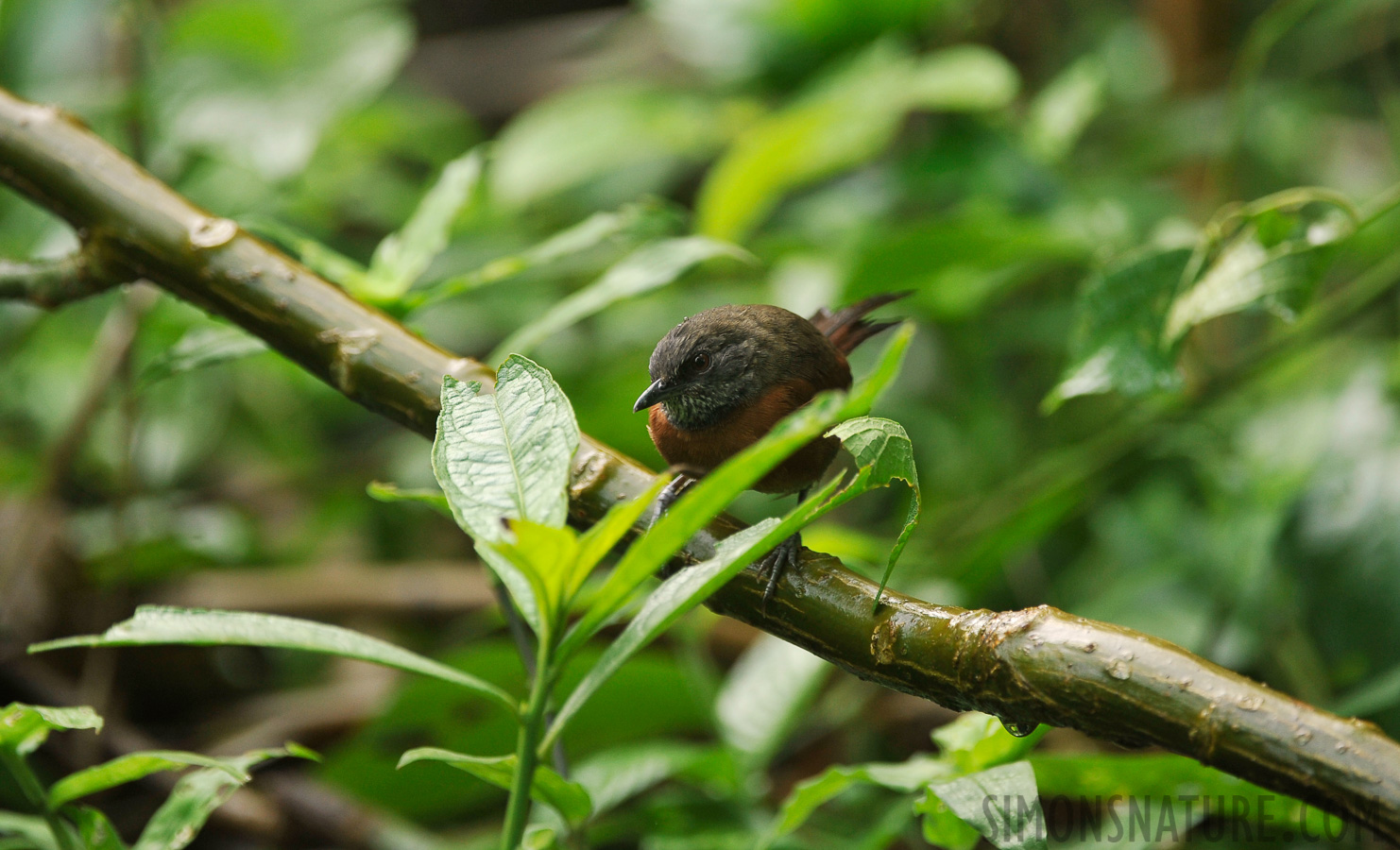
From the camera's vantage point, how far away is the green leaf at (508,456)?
111cm

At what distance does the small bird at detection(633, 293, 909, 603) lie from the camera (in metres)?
2.01

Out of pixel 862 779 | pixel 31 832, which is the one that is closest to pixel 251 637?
pixel 31 832

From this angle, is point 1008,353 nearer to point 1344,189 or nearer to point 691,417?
point 1344,189

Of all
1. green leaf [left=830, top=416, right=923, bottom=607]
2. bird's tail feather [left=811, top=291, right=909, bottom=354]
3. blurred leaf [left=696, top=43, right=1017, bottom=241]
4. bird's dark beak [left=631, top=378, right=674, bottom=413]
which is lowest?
green leaf [left=830, top=416, right=923, bottom=607]

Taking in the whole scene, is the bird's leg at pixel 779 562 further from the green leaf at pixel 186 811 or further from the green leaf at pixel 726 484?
the green leaf at pixel 186 811

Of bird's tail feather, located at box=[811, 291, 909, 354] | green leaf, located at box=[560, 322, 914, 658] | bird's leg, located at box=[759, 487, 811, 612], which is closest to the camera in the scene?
green leaf, located at box=[560, 322, 914, 658]

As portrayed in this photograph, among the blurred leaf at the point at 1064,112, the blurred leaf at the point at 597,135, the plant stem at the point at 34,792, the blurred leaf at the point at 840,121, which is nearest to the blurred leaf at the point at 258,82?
the blurred leaf at the point at 597,135

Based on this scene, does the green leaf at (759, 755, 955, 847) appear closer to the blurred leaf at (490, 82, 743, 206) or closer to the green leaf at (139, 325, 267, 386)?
the green leaf at (139, 325, 267, 386)

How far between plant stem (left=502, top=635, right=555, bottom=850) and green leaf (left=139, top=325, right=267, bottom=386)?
945 mm

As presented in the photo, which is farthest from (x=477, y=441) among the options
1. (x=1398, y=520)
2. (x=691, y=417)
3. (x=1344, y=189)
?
(x=1344, y=189)

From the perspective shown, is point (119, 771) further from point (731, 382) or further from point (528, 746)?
point (731, 382)

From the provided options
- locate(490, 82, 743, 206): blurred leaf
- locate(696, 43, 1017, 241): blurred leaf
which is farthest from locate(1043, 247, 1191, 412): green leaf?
locate(490, 82, 743, 206): blurred leaf

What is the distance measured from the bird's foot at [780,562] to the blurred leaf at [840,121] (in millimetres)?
2011

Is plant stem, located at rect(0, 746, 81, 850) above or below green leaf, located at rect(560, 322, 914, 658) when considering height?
below
